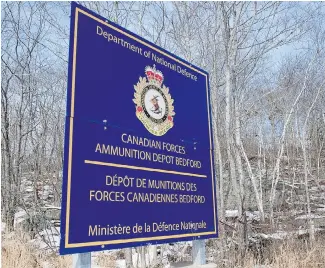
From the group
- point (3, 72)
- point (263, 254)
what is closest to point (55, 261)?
point (263, 254)

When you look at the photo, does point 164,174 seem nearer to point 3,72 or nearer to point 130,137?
point 130,137

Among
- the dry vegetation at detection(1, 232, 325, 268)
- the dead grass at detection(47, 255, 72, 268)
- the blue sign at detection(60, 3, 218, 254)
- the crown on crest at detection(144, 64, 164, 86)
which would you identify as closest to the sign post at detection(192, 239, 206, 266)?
the blue sign at detection(60, 3, 218, 254)

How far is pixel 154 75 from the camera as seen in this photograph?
321cm

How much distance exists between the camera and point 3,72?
38.8ft

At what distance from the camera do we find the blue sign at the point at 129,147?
2.41m

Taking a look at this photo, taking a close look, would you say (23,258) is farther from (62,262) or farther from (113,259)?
(113,259)

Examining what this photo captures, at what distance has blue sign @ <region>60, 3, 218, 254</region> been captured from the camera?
2.41 m

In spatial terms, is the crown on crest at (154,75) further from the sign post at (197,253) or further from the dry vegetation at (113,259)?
the dry vegetation at (113,259)

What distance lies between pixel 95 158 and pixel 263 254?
5135 millimetres

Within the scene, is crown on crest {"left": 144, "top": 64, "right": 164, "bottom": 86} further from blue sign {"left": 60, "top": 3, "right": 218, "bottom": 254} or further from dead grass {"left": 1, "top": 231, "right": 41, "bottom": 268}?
dead grass {"left": 1, "top": 231, "right": 41, "bottom": 268}

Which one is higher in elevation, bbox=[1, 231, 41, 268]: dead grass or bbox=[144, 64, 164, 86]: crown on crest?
bbox=[144, 64, 164, 86]: crown on crest

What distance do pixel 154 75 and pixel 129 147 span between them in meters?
0.73

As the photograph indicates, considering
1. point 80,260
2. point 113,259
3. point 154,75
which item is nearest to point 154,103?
point 154,75

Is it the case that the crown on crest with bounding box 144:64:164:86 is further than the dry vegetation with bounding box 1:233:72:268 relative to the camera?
No
